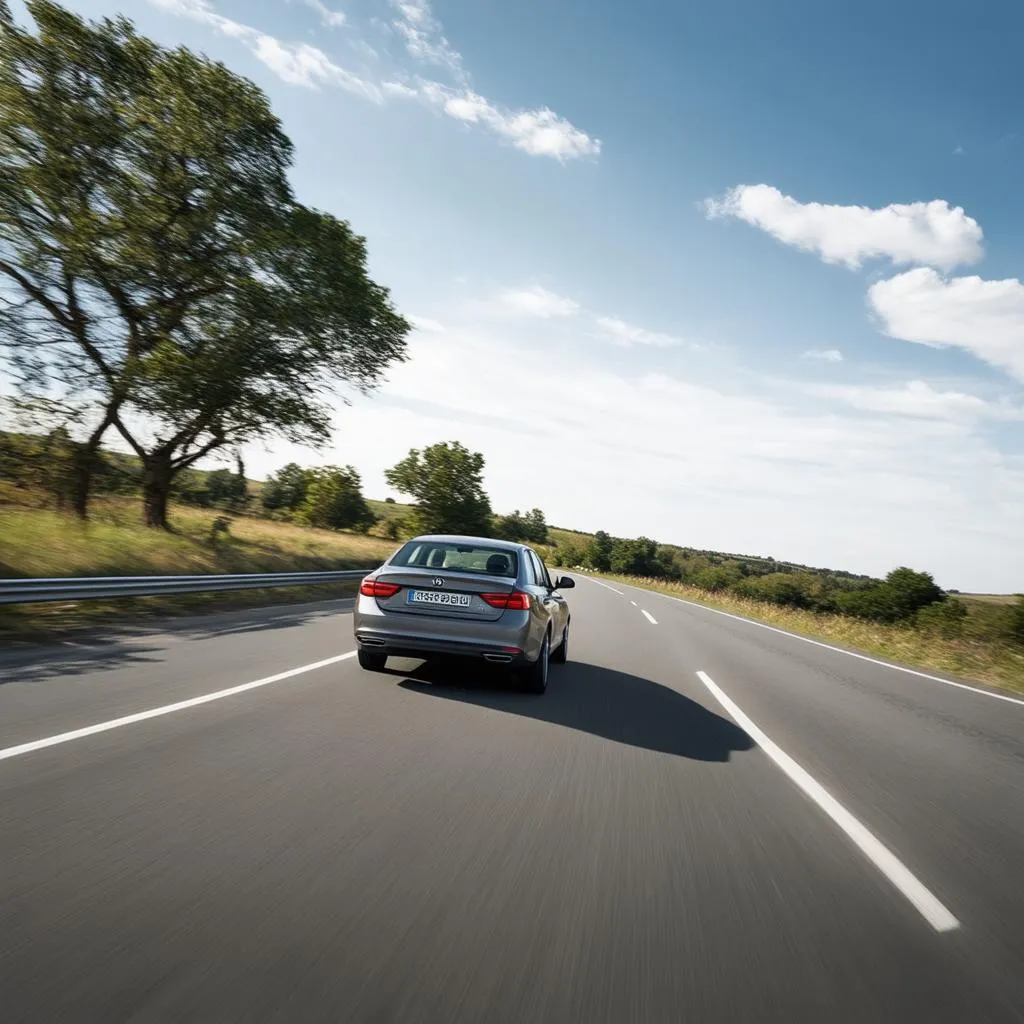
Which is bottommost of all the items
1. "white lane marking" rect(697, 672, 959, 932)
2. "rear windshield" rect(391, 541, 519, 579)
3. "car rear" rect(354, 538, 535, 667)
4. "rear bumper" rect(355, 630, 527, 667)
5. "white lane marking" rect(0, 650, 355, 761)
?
"white lane marking" rect(0, 650, 355, 761)

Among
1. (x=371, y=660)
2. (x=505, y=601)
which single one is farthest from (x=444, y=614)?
(x=371, y=660)

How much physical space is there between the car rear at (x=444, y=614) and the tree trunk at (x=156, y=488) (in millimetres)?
15501

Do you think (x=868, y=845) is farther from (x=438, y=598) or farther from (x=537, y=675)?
(x=438, y=598)

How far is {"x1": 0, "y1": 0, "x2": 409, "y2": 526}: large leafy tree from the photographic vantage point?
15.5 metres

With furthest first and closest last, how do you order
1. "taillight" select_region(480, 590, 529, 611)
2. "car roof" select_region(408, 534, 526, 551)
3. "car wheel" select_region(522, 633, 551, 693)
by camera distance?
"car roof" select_region(408, 534, 526, 551)
"car wheel" select_region(522, 633, 551, 693)
"taillight" select_region(480, 590, 529, 611)

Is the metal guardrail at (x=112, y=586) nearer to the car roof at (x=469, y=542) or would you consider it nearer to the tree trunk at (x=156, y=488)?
the car roof at (x=469, y=542)

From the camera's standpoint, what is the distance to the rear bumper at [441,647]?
6.46 m

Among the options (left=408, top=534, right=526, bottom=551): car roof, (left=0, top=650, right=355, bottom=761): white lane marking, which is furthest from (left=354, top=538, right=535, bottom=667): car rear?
(left=0, top=650, right=355, bottom=761): white lane marking

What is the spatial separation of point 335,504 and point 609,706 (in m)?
74.0

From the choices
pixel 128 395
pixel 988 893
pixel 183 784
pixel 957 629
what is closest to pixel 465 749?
pixel 183 784

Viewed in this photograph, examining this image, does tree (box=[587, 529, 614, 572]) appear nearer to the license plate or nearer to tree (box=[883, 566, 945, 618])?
tree (box=[883, 566, 945, 618])

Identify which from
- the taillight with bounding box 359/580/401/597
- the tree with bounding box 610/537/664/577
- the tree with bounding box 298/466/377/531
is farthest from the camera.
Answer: the tree with bounding box 610/537/664/577

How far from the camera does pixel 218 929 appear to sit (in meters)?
2.47

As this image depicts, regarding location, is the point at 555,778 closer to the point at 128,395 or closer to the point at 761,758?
the point at 761,758
